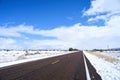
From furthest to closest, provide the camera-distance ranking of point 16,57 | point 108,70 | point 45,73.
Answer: point 16,57 < point 108,70 < point 45,73

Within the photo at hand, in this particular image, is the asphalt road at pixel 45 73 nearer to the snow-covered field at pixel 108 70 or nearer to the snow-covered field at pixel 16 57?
the snow-covered field at pixel 108 70

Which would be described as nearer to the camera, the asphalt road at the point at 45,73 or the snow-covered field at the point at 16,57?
the asphalt road at the point at 45,73

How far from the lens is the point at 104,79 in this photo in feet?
28.1

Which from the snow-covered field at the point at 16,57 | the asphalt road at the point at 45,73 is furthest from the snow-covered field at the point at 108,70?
the snow-covered field at the point at 16,57

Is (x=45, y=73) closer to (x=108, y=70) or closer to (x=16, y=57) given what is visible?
(x=108, y=70)

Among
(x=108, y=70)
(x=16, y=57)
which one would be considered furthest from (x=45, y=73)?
(x=16, y=57)

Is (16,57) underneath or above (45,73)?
above

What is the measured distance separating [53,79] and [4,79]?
2532 mm

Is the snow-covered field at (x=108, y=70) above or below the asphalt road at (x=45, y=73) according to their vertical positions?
below

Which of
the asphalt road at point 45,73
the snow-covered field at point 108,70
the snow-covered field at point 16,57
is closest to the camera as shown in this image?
the asphalt road at point 45,73

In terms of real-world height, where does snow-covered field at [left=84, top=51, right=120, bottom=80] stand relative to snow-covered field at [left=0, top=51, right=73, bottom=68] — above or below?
below

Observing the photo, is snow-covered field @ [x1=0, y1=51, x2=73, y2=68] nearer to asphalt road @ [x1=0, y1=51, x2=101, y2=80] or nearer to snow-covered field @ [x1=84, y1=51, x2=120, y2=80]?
asphalt road @ [x1=0, y1=51, x2=101, y2=80]

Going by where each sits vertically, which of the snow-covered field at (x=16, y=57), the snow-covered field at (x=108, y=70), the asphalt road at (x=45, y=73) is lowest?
the snow-covered field at (x=108, y=70)

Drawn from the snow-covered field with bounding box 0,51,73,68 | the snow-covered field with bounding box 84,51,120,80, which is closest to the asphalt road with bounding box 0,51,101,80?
the snow-covered field with bounding box 84,51,120,80
